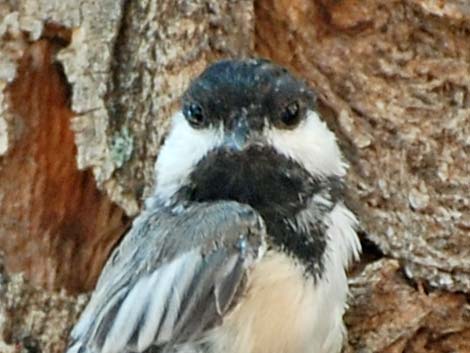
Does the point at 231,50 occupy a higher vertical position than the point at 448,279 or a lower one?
higher

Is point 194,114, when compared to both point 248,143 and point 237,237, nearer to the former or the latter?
point 248,143

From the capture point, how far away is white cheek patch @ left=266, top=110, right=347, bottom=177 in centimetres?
231

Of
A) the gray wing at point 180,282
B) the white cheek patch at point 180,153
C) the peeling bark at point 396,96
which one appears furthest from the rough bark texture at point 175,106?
the gray wing at point 180,282

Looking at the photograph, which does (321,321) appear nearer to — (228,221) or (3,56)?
(228,221)

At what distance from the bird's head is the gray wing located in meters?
0.05

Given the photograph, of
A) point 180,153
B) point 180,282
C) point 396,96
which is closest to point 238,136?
point 180,153

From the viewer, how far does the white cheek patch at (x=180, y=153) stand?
92.0 inches

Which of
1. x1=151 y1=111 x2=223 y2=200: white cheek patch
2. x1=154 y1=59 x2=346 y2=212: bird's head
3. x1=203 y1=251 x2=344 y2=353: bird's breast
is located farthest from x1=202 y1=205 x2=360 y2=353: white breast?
x1=151 y1=111 x2=223 y2=200: white cheek patch

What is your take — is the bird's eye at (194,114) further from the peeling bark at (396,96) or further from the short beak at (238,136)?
the peeling bark at (396,96)

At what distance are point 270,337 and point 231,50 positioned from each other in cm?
61

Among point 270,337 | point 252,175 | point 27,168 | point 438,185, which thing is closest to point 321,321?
point 270,337

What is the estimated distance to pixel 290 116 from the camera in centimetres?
234

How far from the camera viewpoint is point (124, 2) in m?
2.49

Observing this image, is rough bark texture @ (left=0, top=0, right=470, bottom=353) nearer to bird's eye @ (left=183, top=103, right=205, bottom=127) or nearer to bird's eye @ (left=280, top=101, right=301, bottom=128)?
bird's eye @ (left=183, top=103, right=205, bottom=127)
